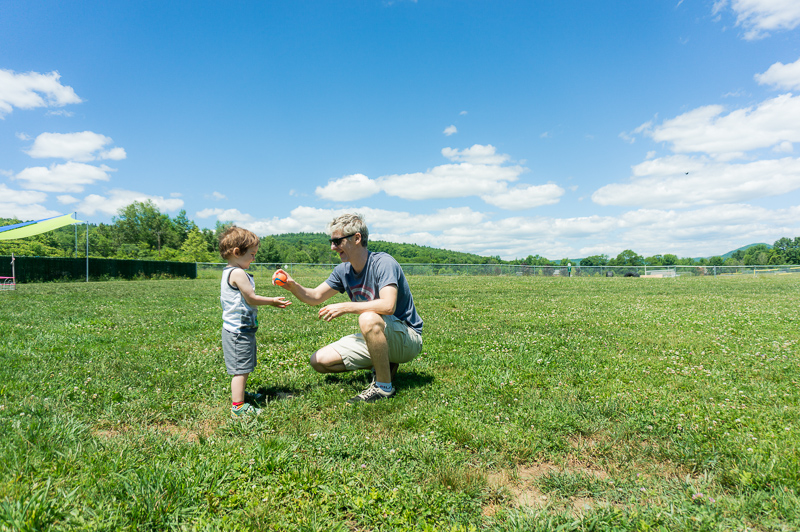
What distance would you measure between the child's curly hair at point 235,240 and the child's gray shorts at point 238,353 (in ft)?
2.52

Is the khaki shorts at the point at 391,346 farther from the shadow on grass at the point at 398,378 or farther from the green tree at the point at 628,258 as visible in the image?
the green tree at the point at 628,258

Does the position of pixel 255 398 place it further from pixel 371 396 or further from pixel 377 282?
pixel 377 282

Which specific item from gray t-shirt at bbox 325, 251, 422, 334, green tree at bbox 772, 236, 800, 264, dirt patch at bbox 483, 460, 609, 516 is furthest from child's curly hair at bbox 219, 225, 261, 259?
green tree at bbox 772, 236, 800, 264

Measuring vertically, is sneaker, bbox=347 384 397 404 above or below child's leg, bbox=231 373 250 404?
below

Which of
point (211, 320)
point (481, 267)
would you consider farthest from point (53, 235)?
point (211, 320)

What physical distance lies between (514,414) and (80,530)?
3023 millimetres

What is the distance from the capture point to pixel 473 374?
4801mm

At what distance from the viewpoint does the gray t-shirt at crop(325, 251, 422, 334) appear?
163 inches

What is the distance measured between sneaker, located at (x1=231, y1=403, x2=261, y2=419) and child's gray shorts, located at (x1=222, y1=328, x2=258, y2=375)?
0.30 meters

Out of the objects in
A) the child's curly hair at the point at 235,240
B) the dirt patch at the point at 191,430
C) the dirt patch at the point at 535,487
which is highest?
the child's curly hair at the point at 235,240

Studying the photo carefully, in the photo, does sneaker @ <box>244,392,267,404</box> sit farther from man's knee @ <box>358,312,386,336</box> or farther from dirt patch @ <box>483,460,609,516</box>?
dirt patch @ <box>483,460,609,516</box>

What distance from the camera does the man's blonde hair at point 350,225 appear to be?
4.07 metres

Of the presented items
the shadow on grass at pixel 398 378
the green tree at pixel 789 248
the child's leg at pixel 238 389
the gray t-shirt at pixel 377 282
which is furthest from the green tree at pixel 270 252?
the green tree at pixel 789 248

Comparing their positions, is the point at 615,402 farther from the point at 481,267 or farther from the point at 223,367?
the point at 481,267
